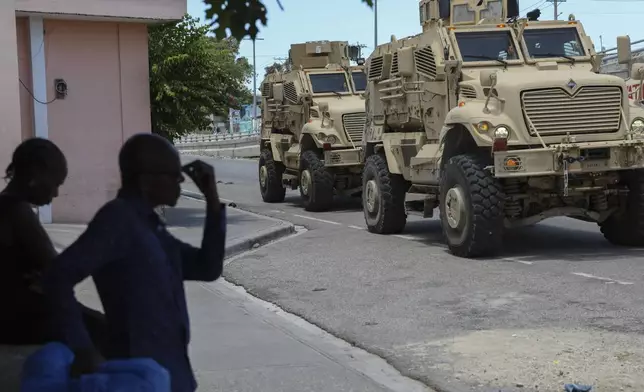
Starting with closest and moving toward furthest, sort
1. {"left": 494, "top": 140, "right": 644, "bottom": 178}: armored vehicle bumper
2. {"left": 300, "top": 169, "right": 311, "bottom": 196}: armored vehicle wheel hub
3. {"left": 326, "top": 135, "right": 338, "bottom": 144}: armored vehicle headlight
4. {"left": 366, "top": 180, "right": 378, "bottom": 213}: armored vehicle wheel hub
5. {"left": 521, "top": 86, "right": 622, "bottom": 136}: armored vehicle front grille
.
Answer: {"left": 494, "top": 140, "right": 644, "bottom": 178}: armored vehicle bumper < {"left": 521, "top": 86, "right": 622, "bottom": 136}: armored vehicle front grille < {"left": 366, "top": 180, "right": 378, "bottom": 213}: armored vehicle wheel hub < {"left": 326, "top": 135, "right": 338, "bottom": 144}: armored vehicle headlight < {"left": 300, "top": 169, "right": 311, "bottom": 196}: armored vehicle wheel hub

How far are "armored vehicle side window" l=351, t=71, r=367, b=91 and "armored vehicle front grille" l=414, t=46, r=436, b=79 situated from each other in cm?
653

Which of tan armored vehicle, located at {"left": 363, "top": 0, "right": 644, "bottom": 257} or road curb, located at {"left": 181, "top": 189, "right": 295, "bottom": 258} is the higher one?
tan armored vehicle, located at {"left": 363, "top": 0, "right": 644, "bottom": 257}

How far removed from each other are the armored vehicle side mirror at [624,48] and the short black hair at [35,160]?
997 centimetres

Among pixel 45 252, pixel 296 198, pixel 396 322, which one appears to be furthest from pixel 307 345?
pixel 296 198

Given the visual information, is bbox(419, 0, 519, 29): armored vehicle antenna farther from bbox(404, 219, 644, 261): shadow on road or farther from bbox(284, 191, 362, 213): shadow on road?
bbox(284, 191, 362, 213): shadow on road

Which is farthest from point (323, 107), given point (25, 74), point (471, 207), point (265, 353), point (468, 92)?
point (265, 353)

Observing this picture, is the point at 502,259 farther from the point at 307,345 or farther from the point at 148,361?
the point at 148,361

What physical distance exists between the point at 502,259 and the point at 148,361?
861 cm

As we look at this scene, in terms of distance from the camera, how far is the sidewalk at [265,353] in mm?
6203

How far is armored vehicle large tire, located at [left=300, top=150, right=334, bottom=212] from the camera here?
59.2 feet

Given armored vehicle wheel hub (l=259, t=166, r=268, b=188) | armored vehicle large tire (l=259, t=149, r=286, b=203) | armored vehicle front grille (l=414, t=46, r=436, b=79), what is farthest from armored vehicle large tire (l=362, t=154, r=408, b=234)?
armored vehicle wheel hub (l=259, t=166, r=268, b=188)

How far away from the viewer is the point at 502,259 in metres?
11.3

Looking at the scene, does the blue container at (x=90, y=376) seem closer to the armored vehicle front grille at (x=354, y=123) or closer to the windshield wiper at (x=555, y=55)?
the windshield wiper at (x=555, y=55)

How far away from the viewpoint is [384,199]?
13914mm
